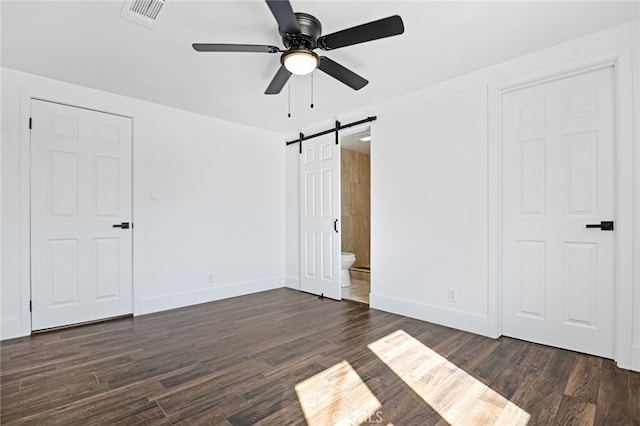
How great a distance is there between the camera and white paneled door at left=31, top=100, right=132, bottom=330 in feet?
10.2

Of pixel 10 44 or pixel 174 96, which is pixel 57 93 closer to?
pixel 10 44

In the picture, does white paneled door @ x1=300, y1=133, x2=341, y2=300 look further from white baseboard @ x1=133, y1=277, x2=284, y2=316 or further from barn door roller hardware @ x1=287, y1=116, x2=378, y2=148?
white baseboard @ x1=133, y1=277, x2=284, y2=316

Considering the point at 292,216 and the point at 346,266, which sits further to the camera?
the point at 292,216

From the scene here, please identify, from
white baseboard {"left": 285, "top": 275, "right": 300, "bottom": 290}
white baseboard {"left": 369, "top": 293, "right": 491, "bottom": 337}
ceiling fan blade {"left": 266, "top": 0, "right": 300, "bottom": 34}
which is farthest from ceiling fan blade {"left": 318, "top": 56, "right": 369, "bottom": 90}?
white baseboard {"left": 285, "top": 275, "right": 300, "bottom": 290}

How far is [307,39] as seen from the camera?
6.84 ft

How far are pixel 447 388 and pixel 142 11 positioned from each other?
10.3 feet

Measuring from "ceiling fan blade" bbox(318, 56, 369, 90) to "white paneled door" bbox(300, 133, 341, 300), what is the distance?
5.80 feet

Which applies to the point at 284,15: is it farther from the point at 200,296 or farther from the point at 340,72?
the point at 200,296

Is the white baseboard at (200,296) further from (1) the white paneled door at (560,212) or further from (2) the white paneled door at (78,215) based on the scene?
(1) the white paneled door at (560,212)

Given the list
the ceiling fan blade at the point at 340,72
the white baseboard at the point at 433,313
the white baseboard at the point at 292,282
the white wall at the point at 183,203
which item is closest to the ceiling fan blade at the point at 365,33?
the ceiling fan blade at the point at 340,72

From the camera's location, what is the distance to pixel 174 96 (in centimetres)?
355

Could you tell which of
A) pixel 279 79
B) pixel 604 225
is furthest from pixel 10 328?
pixel 604 225

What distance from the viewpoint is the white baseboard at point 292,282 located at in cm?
485

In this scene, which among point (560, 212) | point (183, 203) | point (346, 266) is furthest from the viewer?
point (346, 266)
